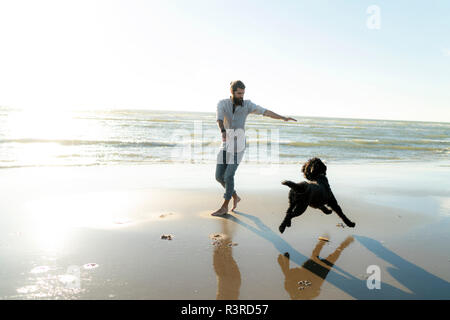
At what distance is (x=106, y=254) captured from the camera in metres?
3.54

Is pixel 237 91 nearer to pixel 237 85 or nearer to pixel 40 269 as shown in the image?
pixel 237 85

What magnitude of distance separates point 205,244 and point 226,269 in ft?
2.29

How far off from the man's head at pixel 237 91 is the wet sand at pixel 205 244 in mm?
1747

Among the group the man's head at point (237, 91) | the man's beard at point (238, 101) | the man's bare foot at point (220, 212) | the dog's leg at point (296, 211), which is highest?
the man's head at point (237, 91)

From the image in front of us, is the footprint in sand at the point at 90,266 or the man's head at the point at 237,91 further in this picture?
the man's head at the point at 237,91

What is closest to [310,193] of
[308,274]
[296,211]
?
[296,211]

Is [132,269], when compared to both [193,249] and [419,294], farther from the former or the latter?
[419,294]

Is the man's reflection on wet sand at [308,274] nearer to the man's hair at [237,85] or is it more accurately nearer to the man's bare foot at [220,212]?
the man's bare foot at [220,212]

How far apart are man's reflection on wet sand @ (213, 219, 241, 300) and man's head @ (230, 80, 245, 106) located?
183 centimetres

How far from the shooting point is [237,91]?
470cm

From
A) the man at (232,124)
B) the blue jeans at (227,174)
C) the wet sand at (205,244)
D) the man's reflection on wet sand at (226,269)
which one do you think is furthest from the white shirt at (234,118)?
the man's reflection on wet sand at (226,269)

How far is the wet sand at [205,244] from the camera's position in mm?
2898

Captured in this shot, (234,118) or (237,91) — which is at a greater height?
(237,91)
